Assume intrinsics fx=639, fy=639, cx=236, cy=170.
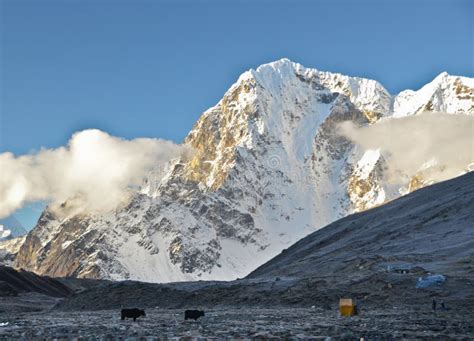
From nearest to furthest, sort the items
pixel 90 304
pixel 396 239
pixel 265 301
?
1. pixel 265 301
2. pixel 90 304
3. pixel 396 239

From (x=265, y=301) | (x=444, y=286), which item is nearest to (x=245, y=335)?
(x=444, y=286)

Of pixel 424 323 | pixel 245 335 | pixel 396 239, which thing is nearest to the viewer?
pixel 245 335

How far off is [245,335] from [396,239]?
68083mm

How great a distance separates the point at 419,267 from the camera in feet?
181

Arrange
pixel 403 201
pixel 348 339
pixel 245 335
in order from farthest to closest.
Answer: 1. pixel 403 201
2. pixel 245 335
3. pixel 348 339

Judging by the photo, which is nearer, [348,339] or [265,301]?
[348,339]

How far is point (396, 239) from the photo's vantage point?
3359 inches

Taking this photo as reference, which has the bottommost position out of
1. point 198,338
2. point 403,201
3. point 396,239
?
point 198,338

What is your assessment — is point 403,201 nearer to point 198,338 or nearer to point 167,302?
point 167,302

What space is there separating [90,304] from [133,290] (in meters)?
4.37

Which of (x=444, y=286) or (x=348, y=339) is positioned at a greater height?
(x=444, y=286)

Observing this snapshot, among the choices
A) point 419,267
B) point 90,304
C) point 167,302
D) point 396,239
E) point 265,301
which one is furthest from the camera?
point 396,239

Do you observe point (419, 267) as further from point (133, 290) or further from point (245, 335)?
point (245, 335)

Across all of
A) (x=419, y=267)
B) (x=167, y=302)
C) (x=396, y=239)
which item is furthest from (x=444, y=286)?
(x=396, y=239)
